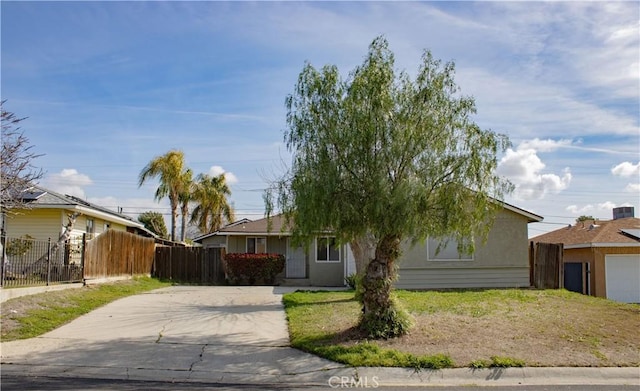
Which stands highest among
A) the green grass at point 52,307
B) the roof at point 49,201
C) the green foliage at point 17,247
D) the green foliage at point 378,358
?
the roof at point 49,201

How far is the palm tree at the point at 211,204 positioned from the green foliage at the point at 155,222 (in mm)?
7080

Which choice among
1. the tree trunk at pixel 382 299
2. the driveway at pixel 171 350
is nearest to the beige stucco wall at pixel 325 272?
the driveway at pixel 171 350

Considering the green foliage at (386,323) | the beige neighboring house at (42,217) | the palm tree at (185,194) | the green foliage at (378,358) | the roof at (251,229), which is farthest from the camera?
the palm tree at (185,194)

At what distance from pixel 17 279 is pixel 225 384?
8809mm

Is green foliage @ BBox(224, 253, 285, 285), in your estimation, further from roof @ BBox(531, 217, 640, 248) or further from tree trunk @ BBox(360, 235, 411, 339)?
tree trunk @ BBox(360, 235, 411, 339)

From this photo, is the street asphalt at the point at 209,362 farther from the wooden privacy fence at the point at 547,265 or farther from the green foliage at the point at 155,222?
the green foliage at the point at 155,222

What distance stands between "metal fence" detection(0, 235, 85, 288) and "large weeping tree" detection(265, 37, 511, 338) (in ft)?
26.6

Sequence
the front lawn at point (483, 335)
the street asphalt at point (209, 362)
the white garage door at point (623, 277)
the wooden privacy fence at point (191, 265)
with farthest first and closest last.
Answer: the wooden privacy fence at point (191, 265), the white garage door at point (623, 277), the front lawn at point (483, 335), the street asphalt at point (209, 362)

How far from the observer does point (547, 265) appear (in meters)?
22.3

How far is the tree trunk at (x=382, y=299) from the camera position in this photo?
10.2 meters

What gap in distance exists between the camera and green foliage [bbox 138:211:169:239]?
4634 centimetres

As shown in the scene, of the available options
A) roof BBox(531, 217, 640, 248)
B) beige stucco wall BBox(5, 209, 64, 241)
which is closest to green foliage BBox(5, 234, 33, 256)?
beige stucco wall BBox(5, 209, 64, 241)

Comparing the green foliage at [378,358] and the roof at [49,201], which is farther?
the roof at [49,201]

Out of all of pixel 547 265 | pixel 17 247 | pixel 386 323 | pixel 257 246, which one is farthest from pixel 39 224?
pixel 547 265
